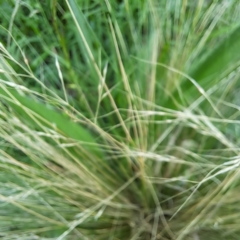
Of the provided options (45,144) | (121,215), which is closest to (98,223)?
(121,215)

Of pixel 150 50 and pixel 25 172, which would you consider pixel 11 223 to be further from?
pixel 150 50

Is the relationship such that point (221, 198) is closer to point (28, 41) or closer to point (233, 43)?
point (233, 43)

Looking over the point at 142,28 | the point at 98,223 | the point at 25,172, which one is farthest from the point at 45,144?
the point at 142,28

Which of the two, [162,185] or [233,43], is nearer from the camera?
[233,43]

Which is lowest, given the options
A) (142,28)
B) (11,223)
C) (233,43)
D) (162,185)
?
(11,223)

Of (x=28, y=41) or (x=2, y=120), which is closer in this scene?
(x=2, y=120)

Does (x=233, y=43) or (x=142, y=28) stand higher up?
(x=142, y=28)
